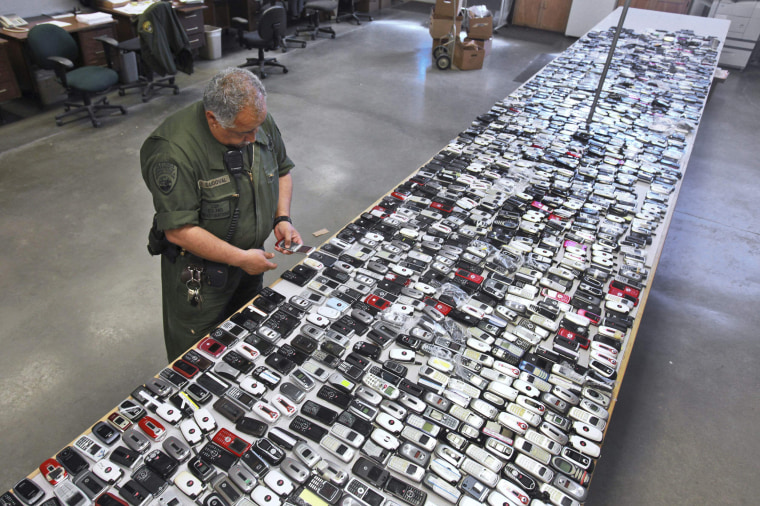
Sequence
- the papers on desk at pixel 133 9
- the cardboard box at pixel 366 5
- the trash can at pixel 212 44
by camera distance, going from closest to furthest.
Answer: the papers on desk at pixel 133 9 < the trash can at pixel 212 44 < the cardboard box at pixel 366 5

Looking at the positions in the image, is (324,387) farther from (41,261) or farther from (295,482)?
(41,261)

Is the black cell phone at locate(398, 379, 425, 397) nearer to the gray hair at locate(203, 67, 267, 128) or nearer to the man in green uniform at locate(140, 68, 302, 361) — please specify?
the man in green uniform at locate(140, 68, 302, 361)

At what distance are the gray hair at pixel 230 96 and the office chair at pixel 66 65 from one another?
421 centimetres

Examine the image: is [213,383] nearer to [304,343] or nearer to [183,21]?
[304,343]

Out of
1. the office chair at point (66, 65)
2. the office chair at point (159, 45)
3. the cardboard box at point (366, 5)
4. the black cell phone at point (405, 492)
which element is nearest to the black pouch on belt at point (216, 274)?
the black cell phone at point (405, 492)

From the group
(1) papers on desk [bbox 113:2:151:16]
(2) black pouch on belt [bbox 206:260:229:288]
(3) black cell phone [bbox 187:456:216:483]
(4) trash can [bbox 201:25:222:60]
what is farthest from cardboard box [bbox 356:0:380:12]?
(3) black cell phone [bbox 187:456:216:483]

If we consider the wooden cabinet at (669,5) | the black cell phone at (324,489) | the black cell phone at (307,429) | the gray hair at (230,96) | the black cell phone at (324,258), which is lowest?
the black cell phone at (324,489)

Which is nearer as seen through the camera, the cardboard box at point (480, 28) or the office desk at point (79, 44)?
the office desk at point (79, 44)

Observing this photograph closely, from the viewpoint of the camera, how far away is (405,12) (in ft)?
33.6

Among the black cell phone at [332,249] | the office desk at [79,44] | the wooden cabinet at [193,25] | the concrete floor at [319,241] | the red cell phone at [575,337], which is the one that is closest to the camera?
the red cell phone at [575,337]

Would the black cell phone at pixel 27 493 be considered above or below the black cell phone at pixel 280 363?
below

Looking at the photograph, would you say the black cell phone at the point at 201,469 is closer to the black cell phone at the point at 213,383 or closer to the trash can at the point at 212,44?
the black cell phone at the point at 213,383

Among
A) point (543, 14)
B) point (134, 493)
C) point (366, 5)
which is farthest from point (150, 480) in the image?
point (543, 14)

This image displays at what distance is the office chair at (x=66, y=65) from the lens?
492 centimetres
